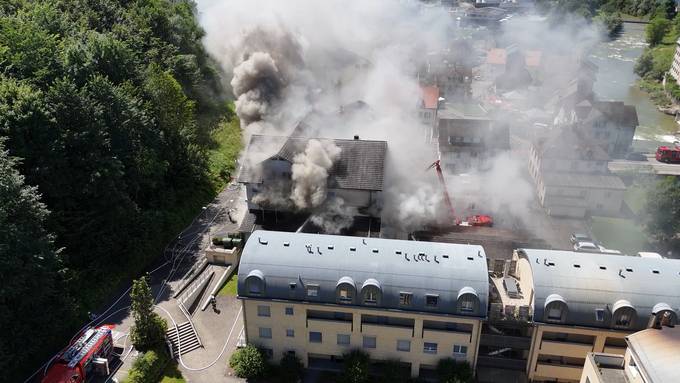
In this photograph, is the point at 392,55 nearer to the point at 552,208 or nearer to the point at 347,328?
the point at 552,208

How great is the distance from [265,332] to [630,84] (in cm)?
9266

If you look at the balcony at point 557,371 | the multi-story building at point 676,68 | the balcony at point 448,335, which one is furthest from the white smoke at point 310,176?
the multi-story building at point 676,68

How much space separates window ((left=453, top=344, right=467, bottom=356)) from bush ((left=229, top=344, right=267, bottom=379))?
10.7 m

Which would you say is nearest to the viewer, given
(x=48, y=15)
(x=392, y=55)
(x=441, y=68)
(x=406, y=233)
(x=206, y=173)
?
(x=406, y=233)

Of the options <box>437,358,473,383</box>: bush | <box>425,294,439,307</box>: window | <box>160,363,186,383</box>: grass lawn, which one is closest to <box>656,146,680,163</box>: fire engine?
<box>437,358,473,383</box>: bush

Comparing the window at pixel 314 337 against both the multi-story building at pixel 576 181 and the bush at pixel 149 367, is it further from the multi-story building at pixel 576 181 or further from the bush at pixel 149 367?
the multi-story building at pixel 576 181

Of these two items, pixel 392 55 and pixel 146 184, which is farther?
pixel 392 55

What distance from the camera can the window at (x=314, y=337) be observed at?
97.7 feet

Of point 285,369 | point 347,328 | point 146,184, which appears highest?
point 146,184

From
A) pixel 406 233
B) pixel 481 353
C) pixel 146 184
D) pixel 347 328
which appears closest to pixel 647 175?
pixel 406 233

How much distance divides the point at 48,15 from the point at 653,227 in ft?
179

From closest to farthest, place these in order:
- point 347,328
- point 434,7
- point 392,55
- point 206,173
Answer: point 347,328, point 206,173, point 392,55, point 434,7

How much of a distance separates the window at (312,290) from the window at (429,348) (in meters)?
6.65

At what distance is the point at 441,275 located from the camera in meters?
28.1
